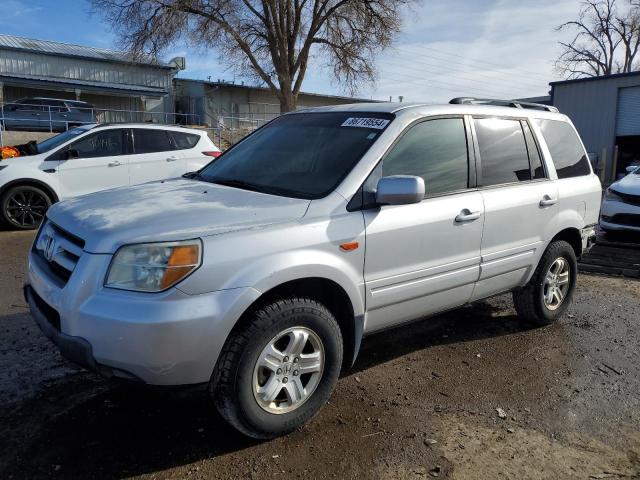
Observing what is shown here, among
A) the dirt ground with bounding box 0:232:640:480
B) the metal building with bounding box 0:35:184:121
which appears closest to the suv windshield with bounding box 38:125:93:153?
the dirt ground with bounding box 0:232:640:480

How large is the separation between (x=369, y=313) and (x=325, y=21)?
27317mm

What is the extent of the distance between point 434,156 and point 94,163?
22.6 feet

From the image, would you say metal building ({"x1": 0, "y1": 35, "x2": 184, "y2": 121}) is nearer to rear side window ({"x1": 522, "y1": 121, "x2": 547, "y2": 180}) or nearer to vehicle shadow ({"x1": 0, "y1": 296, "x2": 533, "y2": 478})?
rear side window ({"x1": 522, "y1": 121, "x2": 547, "y2": 180})

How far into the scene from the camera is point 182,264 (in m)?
2.53

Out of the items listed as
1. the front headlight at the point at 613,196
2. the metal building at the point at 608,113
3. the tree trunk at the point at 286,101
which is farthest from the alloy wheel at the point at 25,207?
the metal building at the point at 608,113

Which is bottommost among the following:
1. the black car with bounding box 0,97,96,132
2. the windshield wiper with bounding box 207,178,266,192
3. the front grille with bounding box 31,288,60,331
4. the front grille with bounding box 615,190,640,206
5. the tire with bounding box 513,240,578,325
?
the tire with bounding box 513,240,578,325

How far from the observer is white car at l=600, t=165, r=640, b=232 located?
27.7 ft

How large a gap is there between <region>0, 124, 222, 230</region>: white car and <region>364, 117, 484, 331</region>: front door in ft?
21.7

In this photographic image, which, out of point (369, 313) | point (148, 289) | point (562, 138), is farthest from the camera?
point (562, 138)

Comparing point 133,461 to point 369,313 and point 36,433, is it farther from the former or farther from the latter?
point 369,313

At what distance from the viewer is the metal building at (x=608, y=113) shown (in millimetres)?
22172

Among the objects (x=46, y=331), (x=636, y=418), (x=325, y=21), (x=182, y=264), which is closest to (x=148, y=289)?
(x=182, y=264)

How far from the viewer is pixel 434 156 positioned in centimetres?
369

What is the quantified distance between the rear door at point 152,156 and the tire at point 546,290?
664 cm
